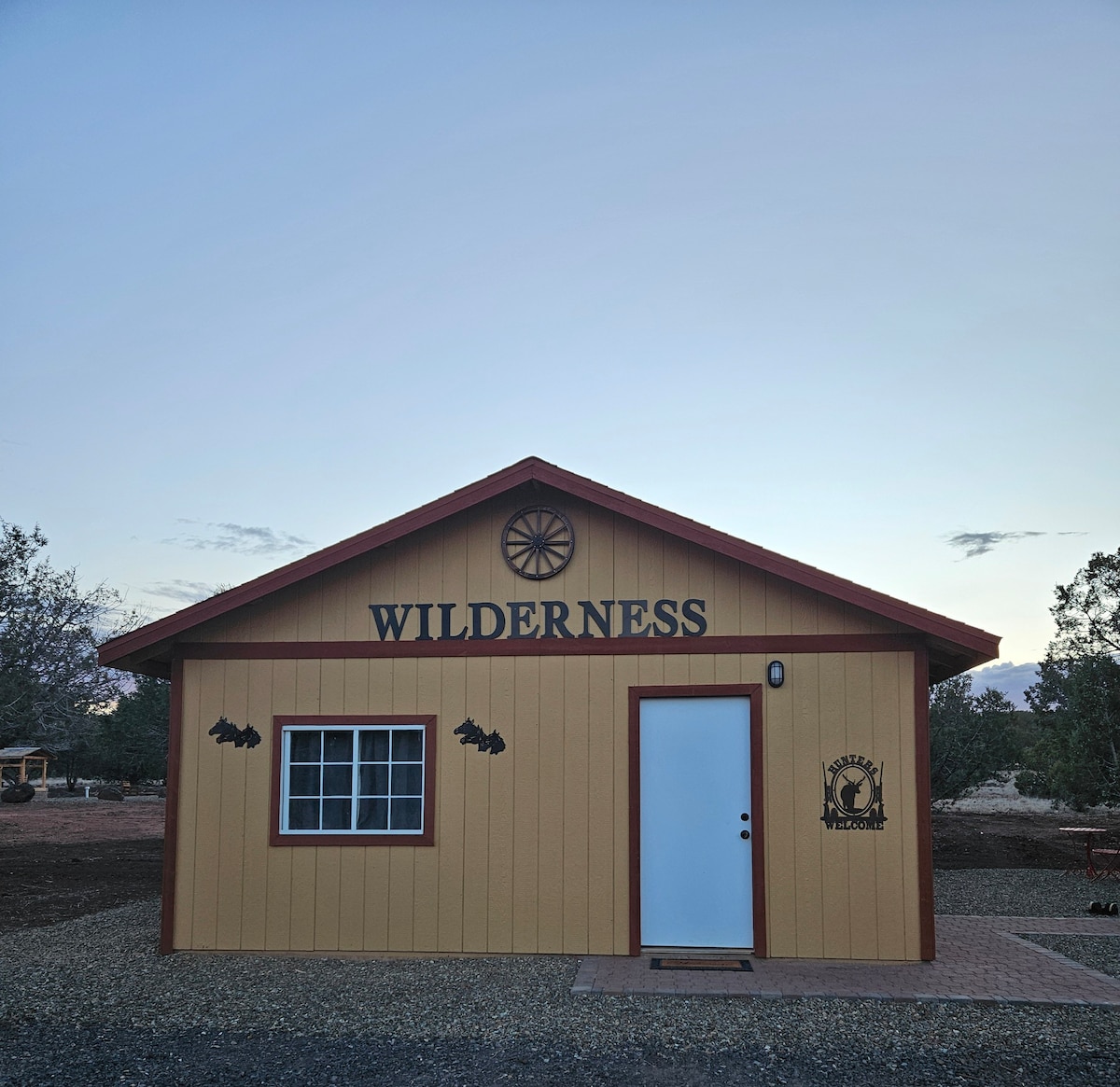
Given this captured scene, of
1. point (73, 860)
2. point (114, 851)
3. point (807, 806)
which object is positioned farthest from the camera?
point (114, 851)

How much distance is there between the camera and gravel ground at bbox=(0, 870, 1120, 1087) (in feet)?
19.2

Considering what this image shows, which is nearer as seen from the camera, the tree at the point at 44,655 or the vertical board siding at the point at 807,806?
the vertical board siding at the point at 807,806

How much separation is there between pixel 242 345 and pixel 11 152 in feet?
11.3

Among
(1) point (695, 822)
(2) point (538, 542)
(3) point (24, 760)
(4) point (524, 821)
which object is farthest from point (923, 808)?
(3) point (24, 760)

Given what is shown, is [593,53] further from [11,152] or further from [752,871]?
[752,871]

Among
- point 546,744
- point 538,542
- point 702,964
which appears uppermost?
point 538,542

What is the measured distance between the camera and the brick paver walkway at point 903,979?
24.4 ft

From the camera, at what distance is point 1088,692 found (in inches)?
701

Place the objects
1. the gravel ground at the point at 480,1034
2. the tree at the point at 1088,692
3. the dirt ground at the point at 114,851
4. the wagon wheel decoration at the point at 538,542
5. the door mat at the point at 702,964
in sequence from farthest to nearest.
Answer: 1. the tree at the point at 1088,692
2. the dirt ground at the point at 114,851
3. the wagon wheel decoration at the point at 538,542
4. the door mat at the point at 702,964
5. the gravel ground at the point at 480,1034

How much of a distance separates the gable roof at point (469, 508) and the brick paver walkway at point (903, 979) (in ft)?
8.29

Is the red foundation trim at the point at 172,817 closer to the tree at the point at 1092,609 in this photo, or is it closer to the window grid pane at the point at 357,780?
Result: the window grid pane at the point at 357,780

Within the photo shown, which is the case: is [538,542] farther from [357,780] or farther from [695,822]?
[695,822]

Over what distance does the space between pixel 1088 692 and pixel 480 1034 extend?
1492 centimetres

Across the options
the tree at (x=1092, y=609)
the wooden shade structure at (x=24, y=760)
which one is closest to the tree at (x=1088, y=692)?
the tree at (x=1092, y=609)
